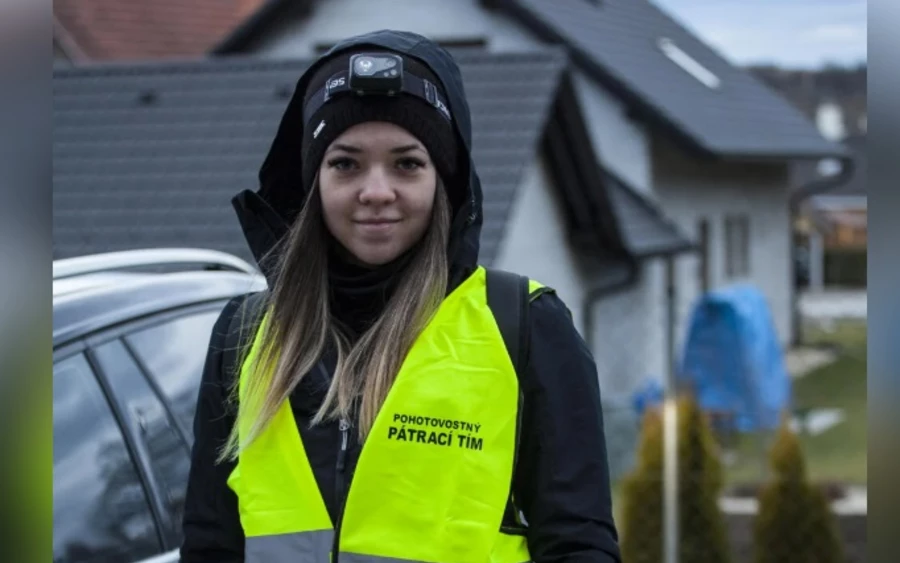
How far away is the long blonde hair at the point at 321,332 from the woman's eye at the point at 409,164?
40mm

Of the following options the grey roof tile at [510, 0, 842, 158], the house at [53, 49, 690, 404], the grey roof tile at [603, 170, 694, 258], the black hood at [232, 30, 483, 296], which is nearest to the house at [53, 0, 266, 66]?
the grey roof tile at [510, 0, 842, 158]

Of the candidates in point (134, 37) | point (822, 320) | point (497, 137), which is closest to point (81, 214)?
point (497, 137)

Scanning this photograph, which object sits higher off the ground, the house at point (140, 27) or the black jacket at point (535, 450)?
the house at point (140, 27)

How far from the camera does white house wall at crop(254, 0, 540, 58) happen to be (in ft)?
47.7

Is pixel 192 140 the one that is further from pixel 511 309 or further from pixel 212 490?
pixel 511 309

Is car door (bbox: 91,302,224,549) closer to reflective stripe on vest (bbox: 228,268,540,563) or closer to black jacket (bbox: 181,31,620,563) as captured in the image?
black jacket (bbox: 181,31,620,563)

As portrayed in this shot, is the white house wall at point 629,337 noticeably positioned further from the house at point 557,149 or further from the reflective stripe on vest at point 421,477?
the reflective stripe on vest at point 421,477

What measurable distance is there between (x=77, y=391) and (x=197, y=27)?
17.2 metres

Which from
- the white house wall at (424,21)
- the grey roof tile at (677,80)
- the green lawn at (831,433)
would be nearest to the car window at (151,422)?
the green lawn at (831,433)

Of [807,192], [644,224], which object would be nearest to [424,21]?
[644,224]

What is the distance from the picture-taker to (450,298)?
179 cm

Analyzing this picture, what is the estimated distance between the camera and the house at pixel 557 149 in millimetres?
7641

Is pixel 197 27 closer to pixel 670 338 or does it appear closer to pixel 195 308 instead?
pixel 670 338

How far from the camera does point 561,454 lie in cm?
171
